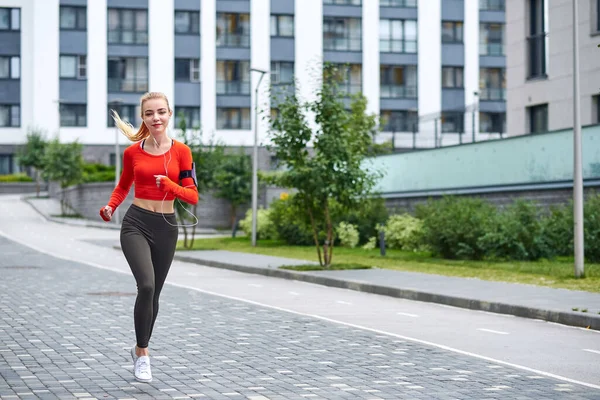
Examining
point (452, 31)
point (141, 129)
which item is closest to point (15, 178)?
point (452, 31)

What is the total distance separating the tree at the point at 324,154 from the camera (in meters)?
22.9

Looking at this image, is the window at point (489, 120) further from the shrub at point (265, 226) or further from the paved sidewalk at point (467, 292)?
the paved sidewalk at point (467, 292)

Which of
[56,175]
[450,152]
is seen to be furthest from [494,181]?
[56,175]

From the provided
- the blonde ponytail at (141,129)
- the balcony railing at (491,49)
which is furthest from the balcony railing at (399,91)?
the blonde ponytail at (141,129)

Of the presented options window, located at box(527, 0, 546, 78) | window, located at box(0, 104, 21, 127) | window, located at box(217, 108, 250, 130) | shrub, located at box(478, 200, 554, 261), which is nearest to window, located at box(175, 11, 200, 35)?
window, located at box(217, 108, 250, 130)

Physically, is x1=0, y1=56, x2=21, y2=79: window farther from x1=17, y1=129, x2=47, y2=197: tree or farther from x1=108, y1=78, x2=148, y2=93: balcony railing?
x1=108, y1=78, x2=148, y2=93: balcony railing

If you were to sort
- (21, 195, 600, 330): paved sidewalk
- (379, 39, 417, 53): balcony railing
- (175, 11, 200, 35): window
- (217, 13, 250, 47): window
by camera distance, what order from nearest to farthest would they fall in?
(21, 195, 600, 330): paved sidewalk, (175, 11, 200, 35): window, (217, 13, 250, 47): window, (379, 39, 417, 53): balcony railing

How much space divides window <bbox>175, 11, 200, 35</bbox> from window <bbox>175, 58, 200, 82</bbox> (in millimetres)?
1783

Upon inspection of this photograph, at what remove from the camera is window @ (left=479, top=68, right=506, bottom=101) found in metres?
71.9

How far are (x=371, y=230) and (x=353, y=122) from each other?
9.87m

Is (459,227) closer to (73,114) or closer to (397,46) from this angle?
(397,46)

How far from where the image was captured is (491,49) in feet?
239

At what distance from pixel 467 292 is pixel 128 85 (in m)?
55.4

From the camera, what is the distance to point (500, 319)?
13945 millimetres
